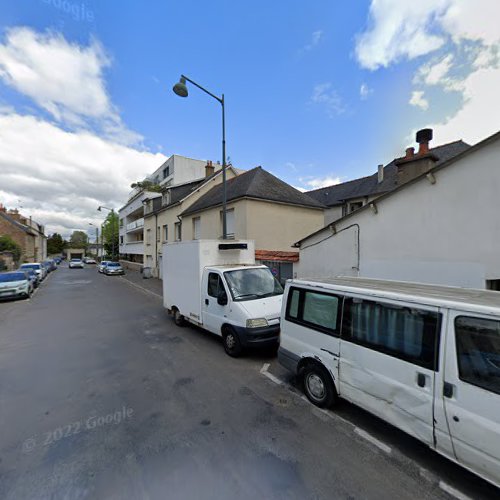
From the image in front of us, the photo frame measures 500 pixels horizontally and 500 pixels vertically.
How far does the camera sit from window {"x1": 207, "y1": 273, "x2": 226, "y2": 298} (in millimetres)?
6086

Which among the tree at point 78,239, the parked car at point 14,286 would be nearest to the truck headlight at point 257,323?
the parked car at point 14,286

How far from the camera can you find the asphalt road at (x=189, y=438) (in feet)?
7.96

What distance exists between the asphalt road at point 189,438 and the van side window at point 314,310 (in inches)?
46.4

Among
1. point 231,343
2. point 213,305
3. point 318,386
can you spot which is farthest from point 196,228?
point 318,386

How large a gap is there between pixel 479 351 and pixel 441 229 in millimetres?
4506

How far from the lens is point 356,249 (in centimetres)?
752

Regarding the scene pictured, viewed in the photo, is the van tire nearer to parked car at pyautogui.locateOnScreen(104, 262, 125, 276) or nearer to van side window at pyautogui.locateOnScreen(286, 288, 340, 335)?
van side window at pyautogui.locateOnScreen(286, 288, 340, 335)

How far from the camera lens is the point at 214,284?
6305mm

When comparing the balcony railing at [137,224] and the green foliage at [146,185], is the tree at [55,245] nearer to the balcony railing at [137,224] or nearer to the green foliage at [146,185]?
the green foliage at [146,185]

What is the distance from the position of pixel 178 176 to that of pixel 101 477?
110 ft

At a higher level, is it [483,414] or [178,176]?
[178,176]

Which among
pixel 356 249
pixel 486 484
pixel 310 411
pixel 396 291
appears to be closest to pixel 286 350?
pixel 310 411

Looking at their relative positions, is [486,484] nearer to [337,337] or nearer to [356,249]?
[337,337]

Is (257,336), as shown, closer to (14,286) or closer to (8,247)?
(14,286)
